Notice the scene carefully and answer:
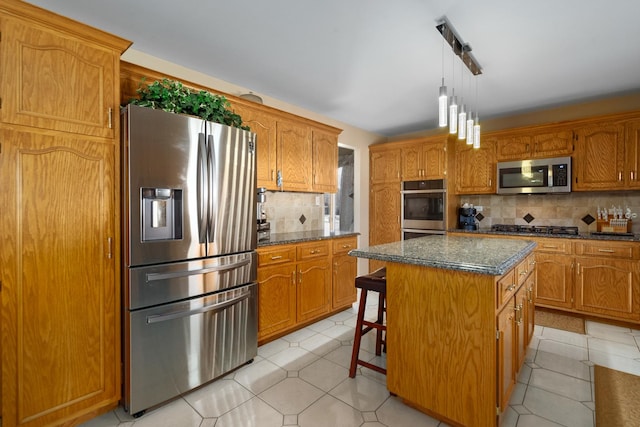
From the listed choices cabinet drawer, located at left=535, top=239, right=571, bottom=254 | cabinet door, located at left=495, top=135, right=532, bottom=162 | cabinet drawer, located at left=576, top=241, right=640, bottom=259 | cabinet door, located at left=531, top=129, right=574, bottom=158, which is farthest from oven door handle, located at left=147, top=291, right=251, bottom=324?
cabinet door, located at left=531, top=129, right=574, bottom=158

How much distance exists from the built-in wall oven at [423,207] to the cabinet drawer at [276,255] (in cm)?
227

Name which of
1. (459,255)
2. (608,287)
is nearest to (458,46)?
(459,255)

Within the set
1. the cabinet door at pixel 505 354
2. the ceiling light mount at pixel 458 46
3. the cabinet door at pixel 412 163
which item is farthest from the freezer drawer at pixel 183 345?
the cabinet door at pixel 412 163

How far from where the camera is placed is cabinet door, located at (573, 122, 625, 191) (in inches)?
129

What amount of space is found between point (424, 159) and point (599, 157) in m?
1.90

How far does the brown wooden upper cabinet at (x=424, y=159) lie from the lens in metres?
4.25

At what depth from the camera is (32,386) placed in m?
1.52

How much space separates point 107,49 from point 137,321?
61.4 inches

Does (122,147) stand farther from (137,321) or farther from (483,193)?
(483,193)

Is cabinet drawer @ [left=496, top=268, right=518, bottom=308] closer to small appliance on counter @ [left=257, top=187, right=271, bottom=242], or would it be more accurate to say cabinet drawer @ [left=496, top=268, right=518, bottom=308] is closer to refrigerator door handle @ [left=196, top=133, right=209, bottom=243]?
refrigerator door handle @ [left=196, top=133, right=209, bottom=243]

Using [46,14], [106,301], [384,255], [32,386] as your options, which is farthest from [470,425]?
[46,14]

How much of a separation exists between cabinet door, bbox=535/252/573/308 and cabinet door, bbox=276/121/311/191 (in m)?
2.85

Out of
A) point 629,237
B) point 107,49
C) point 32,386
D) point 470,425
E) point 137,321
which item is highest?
point 107,49

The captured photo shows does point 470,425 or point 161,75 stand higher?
point 161,75
